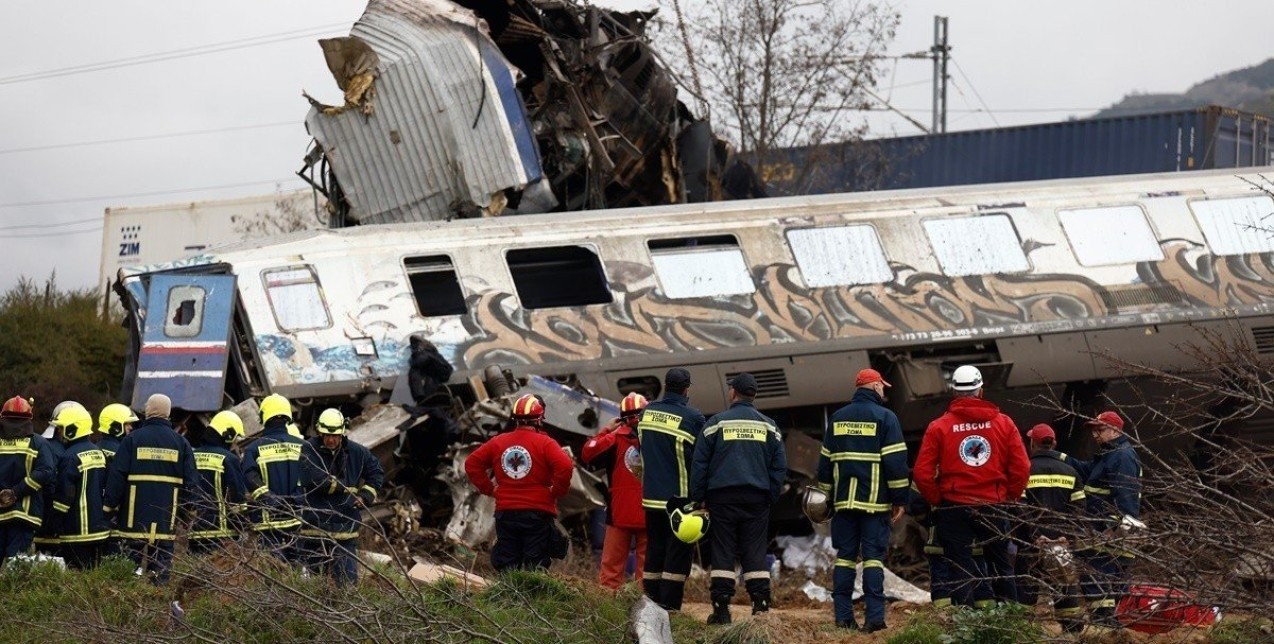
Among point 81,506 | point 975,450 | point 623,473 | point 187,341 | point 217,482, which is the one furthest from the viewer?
point 187,341

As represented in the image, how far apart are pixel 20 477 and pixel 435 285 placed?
5041 millimetres

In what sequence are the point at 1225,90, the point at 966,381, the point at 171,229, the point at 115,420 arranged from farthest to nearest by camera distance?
the point at 1225,90 < the point at 171,229 < the point at 115,420 < the point at 966,381

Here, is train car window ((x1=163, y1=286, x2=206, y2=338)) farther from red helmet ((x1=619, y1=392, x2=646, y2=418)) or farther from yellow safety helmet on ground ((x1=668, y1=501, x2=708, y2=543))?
yellow safety helmet on ground ((x1=668, y1=501, x2=708, y2=543))

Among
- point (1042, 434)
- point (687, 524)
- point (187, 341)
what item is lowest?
point (687, 524)

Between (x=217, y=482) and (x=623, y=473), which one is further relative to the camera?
(x=217, y=482)

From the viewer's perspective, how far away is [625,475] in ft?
38.8

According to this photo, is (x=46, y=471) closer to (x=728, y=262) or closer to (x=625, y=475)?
(x=625, y=475)

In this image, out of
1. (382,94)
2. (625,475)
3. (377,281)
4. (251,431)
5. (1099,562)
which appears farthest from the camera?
(382,94)

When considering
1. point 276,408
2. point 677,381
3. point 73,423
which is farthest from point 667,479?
point 73,423

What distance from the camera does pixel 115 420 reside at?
44.1ft

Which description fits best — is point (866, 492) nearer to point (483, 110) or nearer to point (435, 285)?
point (435, 285)

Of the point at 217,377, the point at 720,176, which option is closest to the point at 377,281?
the point at 217,377

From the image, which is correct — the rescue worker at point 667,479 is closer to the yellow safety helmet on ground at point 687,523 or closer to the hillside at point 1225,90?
the yellow safety helmet on ground at point 687,523

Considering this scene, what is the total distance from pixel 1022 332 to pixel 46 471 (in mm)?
9503
